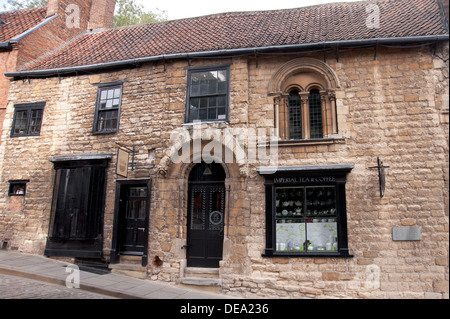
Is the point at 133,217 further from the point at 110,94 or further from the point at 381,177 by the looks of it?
the point at 381,177

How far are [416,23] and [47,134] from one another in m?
12.0

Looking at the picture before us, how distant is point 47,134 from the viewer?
10961 mm

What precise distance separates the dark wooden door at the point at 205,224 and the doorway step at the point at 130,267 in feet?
4.37

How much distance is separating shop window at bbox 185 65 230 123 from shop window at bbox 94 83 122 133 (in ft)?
8.10

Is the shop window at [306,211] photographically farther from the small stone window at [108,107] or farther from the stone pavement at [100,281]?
the small stone window at [108,107]

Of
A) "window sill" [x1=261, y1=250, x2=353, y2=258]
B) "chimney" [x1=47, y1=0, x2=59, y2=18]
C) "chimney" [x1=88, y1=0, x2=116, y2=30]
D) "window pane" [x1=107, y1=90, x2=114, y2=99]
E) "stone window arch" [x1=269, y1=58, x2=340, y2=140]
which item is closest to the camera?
"window sill" [x1=261, y1=250, x2=353, y2=258]

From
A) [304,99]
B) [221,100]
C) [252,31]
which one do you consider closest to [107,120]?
[221,100]

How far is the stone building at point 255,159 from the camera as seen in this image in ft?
26.1

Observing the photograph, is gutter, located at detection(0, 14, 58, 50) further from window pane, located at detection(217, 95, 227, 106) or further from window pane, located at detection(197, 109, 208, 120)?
window pane, located at detection(217, 95, 227, 106)

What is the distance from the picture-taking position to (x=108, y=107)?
10.6 metres

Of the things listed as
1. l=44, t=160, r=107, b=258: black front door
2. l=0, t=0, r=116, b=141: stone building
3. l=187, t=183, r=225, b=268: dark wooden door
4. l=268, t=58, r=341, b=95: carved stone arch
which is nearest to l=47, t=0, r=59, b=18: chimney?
l=0, t=0, r=116, b=141: stone building


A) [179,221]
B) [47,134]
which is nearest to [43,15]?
[47,134]

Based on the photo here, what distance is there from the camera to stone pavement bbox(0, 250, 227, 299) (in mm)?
7352

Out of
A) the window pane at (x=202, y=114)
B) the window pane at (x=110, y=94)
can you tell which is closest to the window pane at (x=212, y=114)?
the window pane at (x=202, y=114)
